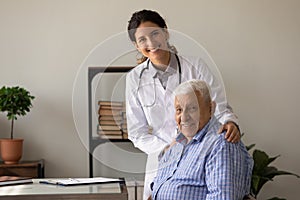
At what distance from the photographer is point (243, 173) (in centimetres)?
193

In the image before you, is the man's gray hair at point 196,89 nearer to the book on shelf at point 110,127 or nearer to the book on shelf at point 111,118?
the book on shelf at point 111,118

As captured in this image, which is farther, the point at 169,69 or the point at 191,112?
the point at 169,69

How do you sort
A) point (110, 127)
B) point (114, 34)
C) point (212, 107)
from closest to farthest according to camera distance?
point (212, 107) → point (110, 127) → point (114, 34)

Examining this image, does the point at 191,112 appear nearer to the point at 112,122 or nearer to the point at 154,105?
the point at 154,105

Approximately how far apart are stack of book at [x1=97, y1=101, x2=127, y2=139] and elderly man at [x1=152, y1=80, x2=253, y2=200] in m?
0.49

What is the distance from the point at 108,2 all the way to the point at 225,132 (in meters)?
1.58

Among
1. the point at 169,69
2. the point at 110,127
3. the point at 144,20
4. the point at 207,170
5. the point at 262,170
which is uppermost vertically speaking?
the point at 144,20

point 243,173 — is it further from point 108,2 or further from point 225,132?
point 108,2

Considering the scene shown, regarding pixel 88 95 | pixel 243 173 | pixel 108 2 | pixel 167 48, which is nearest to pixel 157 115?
pixel 167 48

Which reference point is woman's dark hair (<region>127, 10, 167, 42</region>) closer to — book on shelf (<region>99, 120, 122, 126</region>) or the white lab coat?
the white lab coat

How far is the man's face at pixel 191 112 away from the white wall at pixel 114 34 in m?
1.24

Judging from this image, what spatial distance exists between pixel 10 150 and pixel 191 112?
1422mm

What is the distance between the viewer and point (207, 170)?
1938 millimetres

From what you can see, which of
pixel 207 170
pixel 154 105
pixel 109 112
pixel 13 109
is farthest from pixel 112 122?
pixel 207 170
